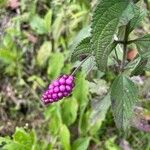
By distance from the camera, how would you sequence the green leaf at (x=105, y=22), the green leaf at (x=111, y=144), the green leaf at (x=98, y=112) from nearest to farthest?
1. the green leaf at (x=105, y=22)
2. the green leaf at (x=98, y=112)
3. the green leaf at (x=111, y=144)

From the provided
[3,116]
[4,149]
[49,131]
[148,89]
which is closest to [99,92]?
[148,89]

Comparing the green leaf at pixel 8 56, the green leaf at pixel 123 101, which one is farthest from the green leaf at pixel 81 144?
the green leaf at pixel 123 101

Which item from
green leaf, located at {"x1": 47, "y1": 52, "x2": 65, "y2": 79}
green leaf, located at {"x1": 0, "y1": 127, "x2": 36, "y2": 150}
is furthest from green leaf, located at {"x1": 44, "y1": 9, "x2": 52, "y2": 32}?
green leaf, located at {"x1": 0, "y1": 127, "x2": 36, "y2": 150}

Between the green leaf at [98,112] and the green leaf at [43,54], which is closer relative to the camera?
the green leaf at [98,112]

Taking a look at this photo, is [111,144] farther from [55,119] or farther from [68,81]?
[68,81]

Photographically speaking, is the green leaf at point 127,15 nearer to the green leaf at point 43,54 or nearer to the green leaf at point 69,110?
the green leaf at point 69,110

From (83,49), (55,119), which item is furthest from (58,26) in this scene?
(83,49)

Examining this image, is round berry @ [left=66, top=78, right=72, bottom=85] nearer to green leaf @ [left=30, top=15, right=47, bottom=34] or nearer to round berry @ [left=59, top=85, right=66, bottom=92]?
round berry @ [left=59, top=85, right=66, bottom=92]
